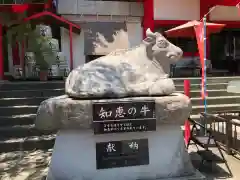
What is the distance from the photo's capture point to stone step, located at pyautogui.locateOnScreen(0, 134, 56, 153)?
19.2ft

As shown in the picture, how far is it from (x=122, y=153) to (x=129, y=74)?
3.36 ft

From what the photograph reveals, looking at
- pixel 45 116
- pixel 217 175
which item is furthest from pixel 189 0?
pixel 45 116

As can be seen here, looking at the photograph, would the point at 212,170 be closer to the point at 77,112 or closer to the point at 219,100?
the point at 77,112

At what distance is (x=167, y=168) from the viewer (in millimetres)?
4066

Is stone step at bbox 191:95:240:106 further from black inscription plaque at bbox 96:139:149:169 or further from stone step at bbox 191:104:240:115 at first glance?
black inscription plaque at bbox 96:139:149:169

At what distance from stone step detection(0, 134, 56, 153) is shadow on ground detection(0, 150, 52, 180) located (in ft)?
0.48

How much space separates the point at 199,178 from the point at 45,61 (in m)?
7.10

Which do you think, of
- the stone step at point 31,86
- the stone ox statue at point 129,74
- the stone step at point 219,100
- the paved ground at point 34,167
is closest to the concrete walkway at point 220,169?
the paved ground at point 34,167

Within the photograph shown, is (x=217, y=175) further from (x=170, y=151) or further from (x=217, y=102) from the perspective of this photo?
(x=217, y=102)

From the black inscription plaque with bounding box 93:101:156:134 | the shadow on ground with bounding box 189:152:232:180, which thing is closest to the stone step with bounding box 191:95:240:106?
the shadow on ground with bounding box 189:152:232:180

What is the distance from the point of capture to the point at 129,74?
400 cm

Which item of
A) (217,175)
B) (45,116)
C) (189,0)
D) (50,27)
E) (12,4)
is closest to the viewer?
(45,116)

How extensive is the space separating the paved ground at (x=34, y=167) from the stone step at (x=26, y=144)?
0.55ft

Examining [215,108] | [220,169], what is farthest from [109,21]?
[220,169]
